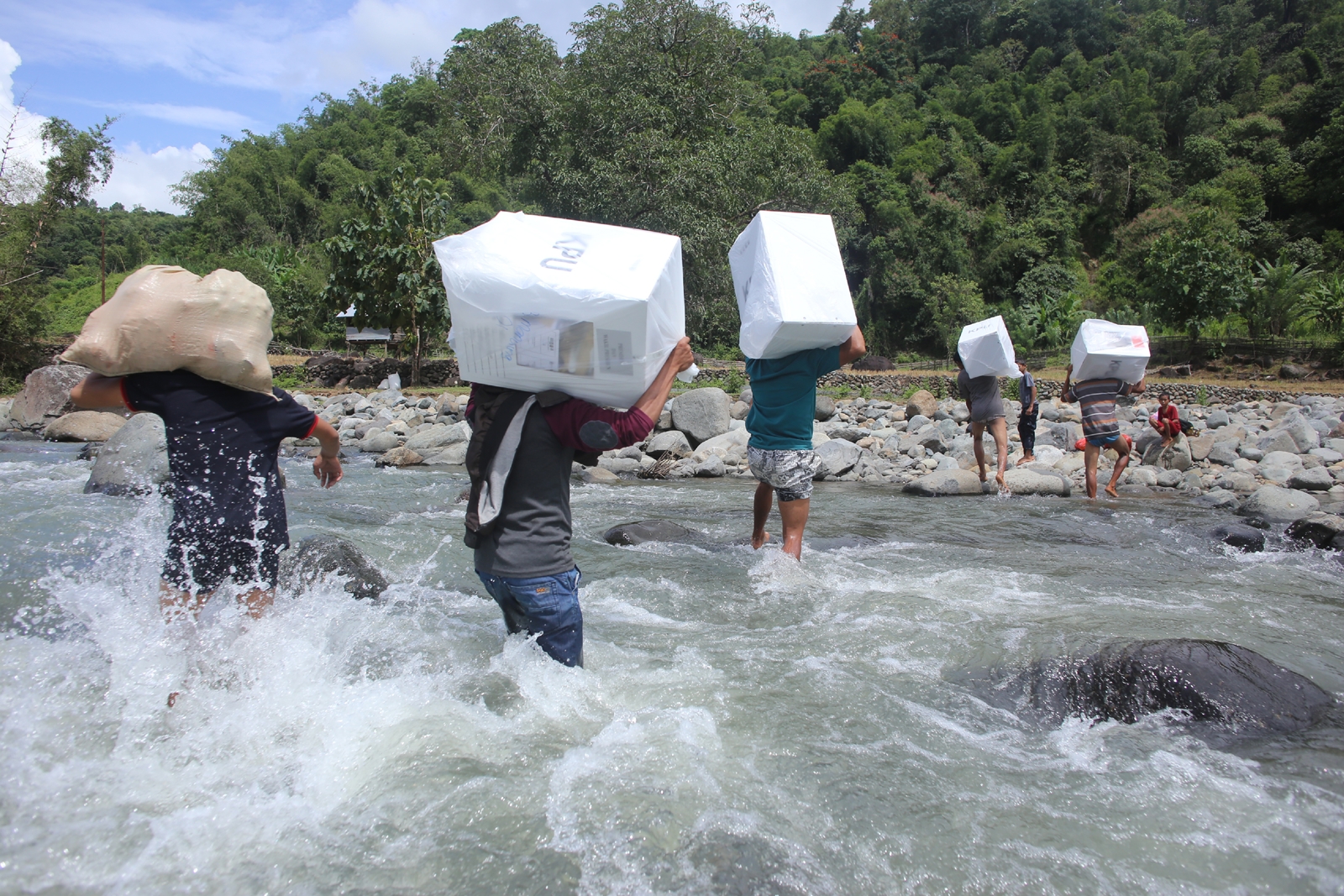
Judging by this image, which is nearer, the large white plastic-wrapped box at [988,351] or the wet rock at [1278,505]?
the wet rock at [1278,505]

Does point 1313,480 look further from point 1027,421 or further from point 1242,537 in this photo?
point 1242,537

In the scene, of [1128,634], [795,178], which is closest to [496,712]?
[1128,634]

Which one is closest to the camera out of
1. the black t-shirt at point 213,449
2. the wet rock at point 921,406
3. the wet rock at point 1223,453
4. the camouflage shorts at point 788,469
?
the black t-shirt at point 213,449

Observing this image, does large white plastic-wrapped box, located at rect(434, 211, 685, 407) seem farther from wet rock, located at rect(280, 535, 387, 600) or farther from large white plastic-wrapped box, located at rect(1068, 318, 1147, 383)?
large white plastic-wrapped box, located at rect(1068, 318, 1147, 383)

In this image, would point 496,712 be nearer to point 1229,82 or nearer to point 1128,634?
point 1128,634

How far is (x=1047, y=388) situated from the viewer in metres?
20.5

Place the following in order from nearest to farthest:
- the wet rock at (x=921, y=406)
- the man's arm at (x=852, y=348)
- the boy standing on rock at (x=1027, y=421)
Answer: the man's arm at (x=852, y=348) < the boy standing on rock at (x=1027, y=421) < the wet rock at (x=921, y=406)

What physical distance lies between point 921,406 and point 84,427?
1525 cm

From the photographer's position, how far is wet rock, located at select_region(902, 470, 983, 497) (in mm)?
9023

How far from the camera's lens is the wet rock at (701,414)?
1293 centimetres

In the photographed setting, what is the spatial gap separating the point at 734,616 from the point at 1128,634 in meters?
1.90

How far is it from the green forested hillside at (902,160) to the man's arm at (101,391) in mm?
18966

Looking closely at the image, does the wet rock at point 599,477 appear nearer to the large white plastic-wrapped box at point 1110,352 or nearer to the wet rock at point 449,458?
the wet rock at point 449,458

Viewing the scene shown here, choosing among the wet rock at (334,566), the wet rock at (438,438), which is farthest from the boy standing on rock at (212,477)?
the wet rock at (438,438)
